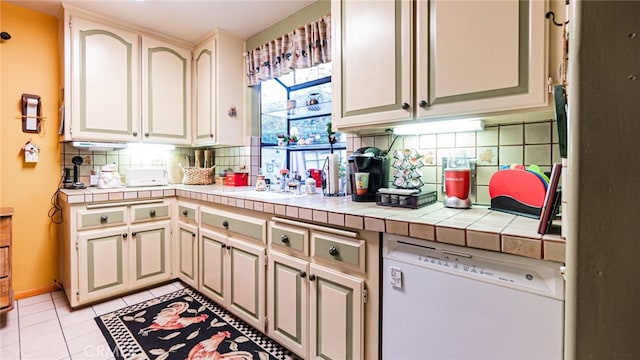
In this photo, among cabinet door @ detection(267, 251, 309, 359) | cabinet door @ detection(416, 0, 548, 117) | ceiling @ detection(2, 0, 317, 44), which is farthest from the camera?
ceiling @ detection(2, 0, 317, 44)

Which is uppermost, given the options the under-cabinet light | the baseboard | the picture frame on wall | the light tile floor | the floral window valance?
the floral window valance

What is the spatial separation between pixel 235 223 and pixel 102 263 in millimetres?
1206

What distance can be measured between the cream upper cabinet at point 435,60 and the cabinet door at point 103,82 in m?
1.95

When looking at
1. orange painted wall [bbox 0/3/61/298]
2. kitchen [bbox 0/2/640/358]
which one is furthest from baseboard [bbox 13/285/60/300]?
kitchen [bbox 0/2/640/358]

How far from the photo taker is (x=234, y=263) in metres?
1.91

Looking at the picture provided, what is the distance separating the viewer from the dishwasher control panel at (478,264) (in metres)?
0.84

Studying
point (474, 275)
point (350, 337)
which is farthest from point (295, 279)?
point (474, 275)

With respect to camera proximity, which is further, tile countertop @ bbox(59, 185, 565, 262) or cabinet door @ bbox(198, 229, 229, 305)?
cabinet door @ bbox(198, 229, 229, 305)

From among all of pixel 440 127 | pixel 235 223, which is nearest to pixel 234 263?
pixel 235 223

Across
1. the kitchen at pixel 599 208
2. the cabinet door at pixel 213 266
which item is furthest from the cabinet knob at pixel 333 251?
the kitchen at pixel 599 208

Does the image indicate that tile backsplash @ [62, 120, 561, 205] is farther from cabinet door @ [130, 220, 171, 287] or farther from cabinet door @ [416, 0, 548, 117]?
cabinet door @ [130, 220, 171, 287]

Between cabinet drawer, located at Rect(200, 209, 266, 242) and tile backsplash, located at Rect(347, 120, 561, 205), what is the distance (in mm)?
918

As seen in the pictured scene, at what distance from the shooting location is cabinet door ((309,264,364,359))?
1.25 metres

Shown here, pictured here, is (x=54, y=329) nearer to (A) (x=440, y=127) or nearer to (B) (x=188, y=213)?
(B) (x=188, y=213)
